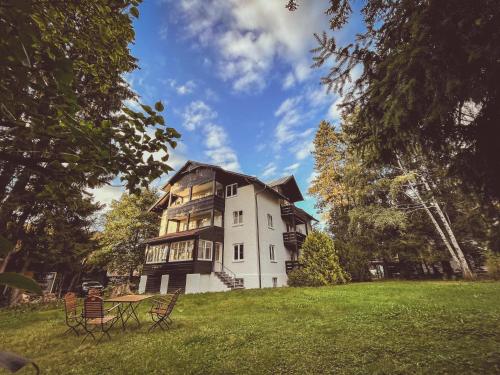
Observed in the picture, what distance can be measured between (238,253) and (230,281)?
2423 mm

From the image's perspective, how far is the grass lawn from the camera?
A: 169 inches

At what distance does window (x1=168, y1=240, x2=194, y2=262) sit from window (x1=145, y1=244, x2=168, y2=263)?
960 mm

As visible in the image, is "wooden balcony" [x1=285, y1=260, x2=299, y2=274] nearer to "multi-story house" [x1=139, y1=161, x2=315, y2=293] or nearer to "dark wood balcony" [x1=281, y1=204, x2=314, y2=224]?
"multi-story house" [x1=139, y1=161, x2=315, y2=293]

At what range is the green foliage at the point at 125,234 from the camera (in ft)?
89.0

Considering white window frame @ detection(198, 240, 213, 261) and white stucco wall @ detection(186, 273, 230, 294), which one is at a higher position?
white window frame @ detection(198, 240, 213, 261)

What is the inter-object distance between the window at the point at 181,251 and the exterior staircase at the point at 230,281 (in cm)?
281

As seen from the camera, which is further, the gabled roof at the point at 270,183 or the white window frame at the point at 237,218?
the gabled roof at the point at 270,183

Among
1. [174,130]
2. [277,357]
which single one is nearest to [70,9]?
[174,130]

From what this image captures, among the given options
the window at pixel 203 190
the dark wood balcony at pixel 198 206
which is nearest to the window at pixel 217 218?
the dark wood balcony at pixel 198 206

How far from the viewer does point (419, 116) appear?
447 centimetres

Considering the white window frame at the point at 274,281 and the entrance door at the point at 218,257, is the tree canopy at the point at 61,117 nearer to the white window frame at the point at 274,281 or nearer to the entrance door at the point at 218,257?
the entrance door at the point at 218,257

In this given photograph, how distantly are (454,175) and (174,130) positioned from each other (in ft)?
17.7

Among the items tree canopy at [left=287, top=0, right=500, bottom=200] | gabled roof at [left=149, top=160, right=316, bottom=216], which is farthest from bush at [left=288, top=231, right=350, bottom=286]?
tree canopy at [left=287, top=0, right=500, bottom=200]

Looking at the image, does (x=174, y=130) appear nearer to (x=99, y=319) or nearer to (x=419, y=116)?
(x=419, y=116)
